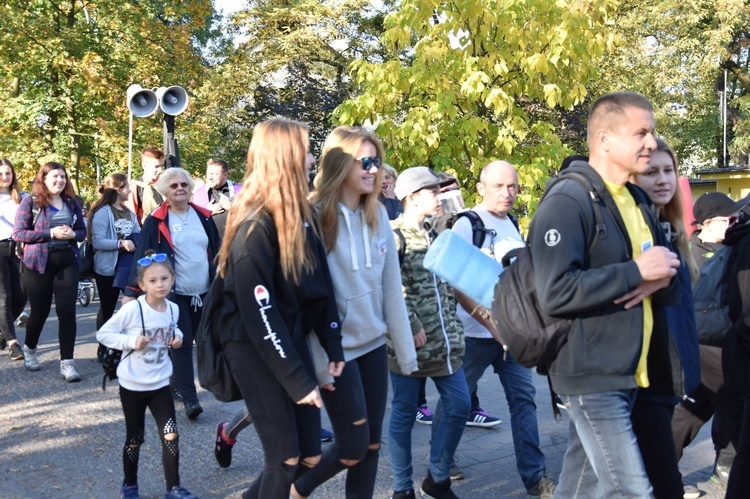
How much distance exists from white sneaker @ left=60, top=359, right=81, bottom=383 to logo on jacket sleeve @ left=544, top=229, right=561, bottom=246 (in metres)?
6.25

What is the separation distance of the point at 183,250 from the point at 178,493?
245 centimetres

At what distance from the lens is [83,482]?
5438 mm

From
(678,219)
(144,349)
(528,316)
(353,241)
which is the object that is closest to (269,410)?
(353,241)

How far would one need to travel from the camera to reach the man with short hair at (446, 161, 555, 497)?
510 centimetres

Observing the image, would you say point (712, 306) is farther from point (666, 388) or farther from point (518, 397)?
point (666, 388)

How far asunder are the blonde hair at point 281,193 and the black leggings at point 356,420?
610mm

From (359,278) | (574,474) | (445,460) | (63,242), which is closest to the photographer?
(574,474)

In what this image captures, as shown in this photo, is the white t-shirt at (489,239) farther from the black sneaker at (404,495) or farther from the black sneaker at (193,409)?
the black sneaker at (193,409)

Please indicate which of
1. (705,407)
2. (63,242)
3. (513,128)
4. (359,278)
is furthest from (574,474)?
(63,242)

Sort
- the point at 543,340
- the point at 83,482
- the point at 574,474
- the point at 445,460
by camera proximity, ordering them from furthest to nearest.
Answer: the point at 83,482 < the point at 445,460 < the point at 574,474 < the point at 543,340

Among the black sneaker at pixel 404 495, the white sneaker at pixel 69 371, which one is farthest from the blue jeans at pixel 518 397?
the white sneaker at pixel 69 371

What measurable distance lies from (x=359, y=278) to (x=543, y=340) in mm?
1113

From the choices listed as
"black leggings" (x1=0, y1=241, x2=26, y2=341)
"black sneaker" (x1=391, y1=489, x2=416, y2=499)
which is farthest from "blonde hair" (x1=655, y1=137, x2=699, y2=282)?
"black leggings" (x1=0, y1=241, x2=26, y2=341)

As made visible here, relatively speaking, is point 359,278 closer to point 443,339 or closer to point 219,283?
point 219,283
